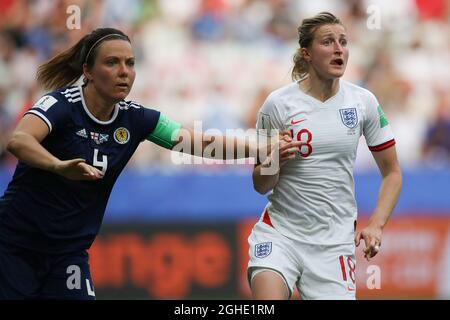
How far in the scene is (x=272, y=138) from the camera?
21.3 ft

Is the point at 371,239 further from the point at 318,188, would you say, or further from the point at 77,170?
the point at 77,170

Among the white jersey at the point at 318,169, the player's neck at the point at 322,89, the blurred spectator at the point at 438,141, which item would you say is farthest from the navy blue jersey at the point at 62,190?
the blurred spectator at the point at 438,141

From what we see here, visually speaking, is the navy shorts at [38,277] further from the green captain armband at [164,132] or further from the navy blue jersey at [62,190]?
the green captain armband at [164,132]

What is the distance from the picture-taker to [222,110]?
503 inches

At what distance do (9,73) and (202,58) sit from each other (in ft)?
8.65

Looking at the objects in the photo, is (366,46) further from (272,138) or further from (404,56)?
(272,138)

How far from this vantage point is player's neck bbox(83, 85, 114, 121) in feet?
20.5

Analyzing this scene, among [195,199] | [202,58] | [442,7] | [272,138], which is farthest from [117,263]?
[442,7]

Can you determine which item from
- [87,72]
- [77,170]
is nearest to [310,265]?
[77,170]

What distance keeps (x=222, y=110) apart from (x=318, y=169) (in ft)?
20.9

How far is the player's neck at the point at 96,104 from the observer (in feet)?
20.5

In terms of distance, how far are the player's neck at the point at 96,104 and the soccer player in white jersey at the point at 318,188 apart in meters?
1.06

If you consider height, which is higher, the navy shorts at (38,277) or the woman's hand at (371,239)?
the woman's hand at (371,239)

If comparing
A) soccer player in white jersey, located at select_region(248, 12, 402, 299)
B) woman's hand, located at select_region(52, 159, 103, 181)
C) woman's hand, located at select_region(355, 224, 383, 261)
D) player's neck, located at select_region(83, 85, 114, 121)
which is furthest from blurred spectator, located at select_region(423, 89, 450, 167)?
woman's hand, located at select_region(52, 159, 103, 181)
